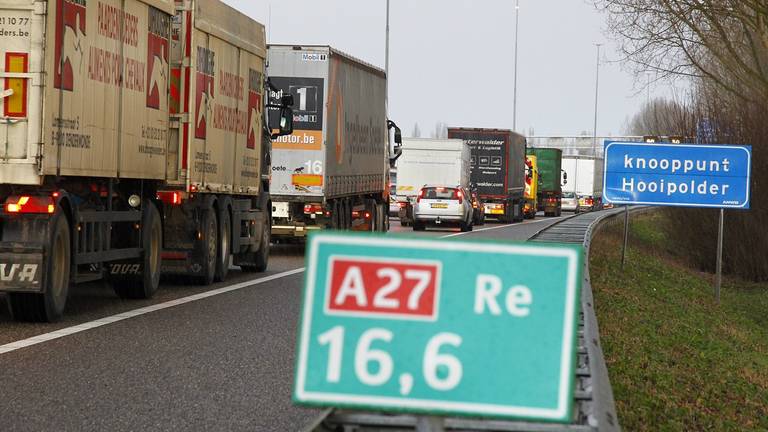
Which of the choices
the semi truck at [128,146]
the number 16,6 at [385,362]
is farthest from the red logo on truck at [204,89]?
the number 16,6 at [385,362]

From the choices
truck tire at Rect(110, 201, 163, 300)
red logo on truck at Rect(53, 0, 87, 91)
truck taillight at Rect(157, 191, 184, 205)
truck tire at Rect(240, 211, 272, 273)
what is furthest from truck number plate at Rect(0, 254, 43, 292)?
truck tire at Rect(240, 211, 272, 273)

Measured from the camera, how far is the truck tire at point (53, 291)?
1323 centimetres

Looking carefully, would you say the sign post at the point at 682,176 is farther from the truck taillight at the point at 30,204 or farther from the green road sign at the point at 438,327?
the green road sign at the point at 438,327

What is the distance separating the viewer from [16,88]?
12742 mm

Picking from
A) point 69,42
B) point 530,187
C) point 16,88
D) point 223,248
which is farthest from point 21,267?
point 530,187

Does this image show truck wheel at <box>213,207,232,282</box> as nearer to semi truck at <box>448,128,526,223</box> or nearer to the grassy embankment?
the grassy embankment

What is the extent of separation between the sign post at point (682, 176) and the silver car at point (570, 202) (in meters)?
68.7

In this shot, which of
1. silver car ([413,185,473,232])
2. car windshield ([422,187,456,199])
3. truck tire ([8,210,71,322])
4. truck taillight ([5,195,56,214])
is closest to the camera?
truck taillight ([5,195,56,214])

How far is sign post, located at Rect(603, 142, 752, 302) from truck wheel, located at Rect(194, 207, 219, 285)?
20.1 ft

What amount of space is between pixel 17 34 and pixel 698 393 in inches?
248

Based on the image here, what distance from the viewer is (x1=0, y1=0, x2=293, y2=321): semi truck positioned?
12.8m

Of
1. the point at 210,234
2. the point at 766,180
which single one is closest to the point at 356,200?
the point at 766,180

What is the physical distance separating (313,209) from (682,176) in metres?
7.58

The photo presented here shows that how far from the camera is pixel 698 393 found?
39.3 ft
